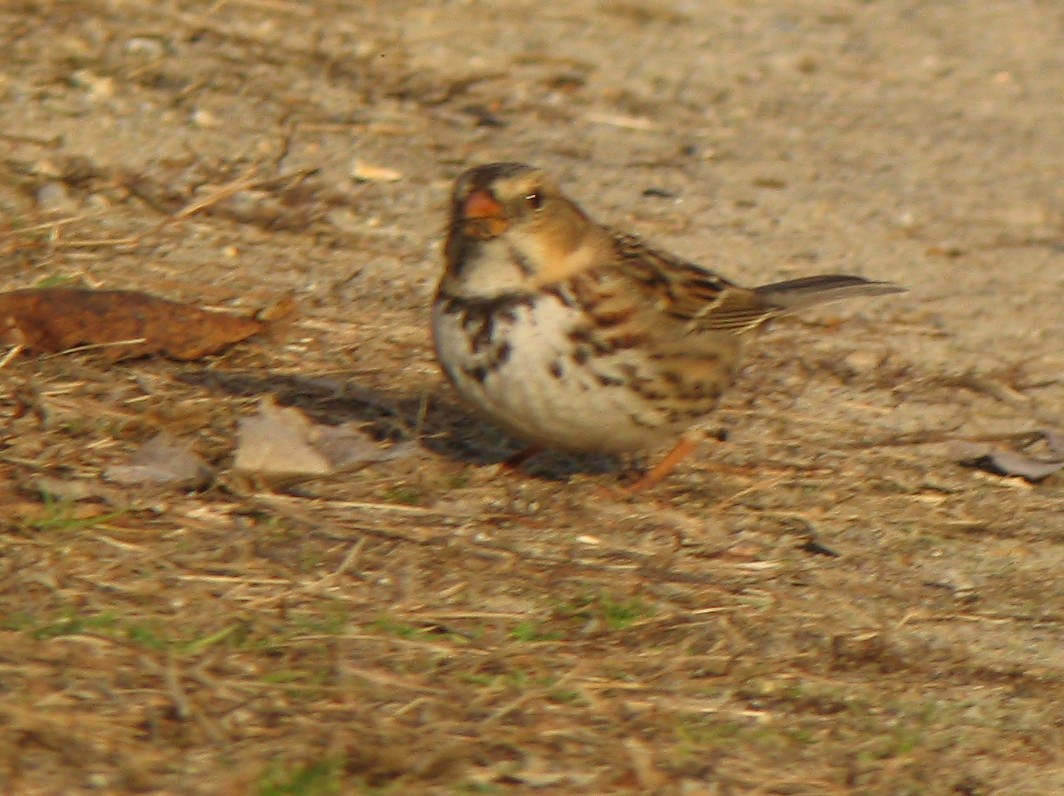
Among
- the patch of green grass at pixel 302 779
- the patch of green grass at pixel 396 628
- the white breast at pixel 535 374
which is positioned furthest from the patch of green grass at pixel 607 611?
the patch of green grass at pixel 302 779

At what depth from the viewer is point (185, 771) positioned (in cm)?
318

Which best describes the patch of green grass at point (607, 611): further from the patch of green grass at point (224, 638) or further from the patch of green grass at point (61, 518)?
the patch of green grass at point (61, 518)

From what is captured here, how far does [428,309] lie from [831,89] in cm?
304

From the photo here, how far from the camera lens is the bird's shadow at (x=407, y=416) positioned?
15.6 ft

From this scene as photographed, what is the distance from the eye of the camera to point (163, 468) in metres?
4.25

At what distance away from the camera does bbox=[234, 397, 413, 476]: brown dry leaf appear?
4.34m

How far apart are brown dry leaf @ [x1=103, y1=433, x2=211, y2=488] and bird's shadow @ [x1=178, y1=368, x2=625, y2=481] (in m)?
0.49

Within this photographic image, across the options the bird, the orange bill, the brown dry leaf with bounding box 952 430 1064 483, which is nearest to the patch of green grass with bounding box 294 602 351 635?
the bird

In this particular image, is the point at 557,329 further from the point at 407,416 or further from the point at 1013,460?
the point at 1013,460

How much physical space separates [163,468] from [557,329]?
94 centimetres

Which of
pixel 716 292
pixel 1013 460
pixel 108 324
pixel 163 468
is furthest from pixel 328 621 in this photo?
pixel 1013 460

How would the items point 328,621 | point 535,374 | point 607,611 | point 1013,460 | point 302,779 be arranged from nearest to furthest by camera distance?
point 302,779
point 328,621
point 607,611
point 535,374
point 1013,460

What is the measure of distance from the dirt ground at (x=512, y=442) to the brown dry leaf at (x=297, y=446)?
5 cm

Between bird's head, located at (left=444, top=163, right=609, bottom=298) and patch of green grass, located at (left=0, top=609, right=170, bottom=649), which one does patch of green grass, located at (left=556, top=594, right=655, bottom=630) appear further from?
patch of green grass, located at (left=0, top=609, right=170, bottom=649)
